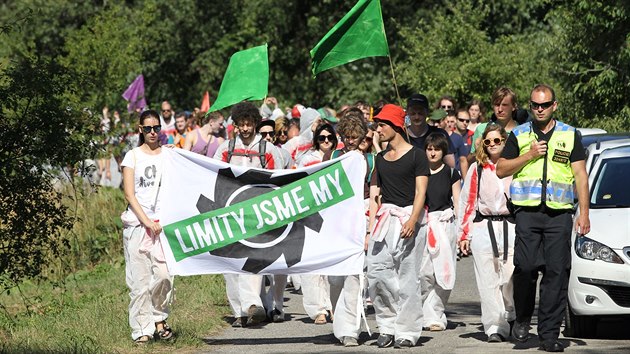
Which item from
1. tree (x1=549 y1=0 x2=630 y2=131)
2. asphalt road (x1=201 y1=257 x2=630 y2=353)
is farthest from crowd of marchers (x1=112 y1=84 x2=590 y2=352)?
tree (x1=549 y1=0 x2=630 y2=131)

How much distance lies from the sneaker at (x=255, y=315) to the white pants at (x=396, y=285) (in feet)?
5.81

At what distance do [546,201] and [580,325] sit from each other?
1.42 meters

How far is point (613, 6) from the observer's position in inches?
886

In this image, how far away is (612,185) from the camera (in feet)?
40.5

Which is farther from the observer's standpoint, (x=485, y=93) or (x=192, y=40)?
(x=192, y=40)

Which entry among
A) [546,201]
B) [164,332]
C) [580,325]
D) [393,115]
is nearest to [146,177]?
[164,332]

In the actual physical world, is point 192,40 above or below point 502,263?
above

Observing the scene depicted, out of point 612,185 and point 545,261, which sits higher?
point 612,185

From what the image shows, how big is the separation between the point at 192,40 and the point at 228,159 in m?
32.7

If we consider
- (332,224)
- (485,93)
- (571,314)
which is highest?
(485,93)

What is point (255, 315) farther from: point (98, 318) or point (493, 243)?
point (493, 243)

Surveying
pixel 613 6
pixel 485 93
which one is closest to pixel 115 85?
pixel 485 93

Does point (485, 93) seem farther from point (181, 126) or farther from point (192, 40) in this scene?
point (192, 40)

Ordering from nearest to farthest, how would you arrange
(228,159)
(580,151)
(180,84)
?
(580,151)
(228,159)
(180,84)
